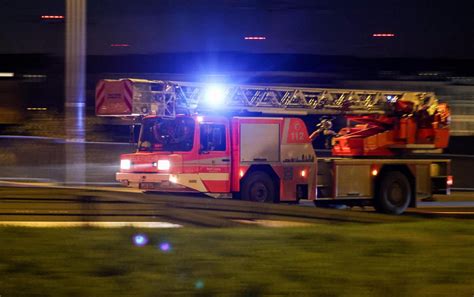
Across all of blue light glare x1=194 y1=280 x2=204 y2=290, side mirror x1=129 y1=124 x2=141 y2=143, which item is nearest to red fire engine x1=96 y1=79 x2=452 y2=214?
side mirror x1=129 y1=124 x2=141 y2=143

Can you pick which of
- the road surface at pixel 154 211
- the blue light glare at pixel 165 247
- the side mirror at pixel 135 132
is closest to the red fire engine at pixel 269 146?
the side mirror at pixel 135 132

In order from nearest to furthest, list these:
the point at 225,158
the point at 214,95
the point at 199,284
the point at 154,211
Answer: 1. the point at 199,284
2. the point at 154,211
3. the point at 225,158
4. the point at 214,95

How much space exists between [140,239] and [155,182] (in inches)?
345

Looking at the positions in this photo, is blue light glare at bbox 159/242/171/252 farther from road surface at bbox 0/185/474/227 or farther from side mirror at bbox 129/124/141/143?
side mirror at bbox 129/124/141/143

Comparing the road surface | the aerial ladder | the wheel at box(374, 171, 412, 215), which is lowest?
the wheel at box(374, 171, 412, 215)

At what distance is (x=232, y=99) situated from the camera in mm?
17578

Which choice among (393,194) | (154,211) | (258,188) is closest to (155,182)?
(258,188)

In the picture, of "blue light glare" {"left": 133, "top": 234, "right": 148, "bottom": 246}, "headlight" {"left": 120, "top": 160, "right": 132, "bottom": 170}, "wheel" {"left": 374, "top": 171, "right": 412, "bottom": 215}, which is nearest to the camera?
"blue light glare" {"left": 133, "top": 234, "right": 148, "bottom": 246}

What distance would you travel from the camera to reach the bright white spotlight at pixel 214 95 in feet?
56.1

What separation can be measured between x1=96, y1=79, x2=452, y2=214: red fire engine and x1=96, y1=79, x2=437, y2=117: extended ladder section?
28 mm

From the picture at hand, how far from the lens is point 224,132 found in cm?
1590

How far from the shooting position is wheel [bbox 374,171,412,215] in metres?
16.9

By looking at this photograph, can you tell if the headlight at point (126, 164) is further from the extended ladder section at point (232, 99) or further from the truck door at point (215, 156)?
the truck door at point (215, 156)

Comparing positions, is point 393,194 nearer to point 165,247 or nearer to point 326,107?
point 326,107
